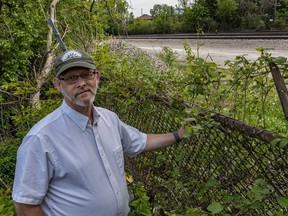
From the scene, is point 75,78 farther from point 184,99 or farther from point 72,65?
point 184,99

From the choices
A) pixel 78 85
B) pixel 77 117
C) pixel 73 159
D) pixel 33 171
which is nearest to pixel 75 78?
pixel 78 85

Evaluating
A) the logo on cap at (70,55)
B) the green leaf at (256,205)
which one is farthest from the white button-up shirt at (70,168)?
the green leaf at (256,205)

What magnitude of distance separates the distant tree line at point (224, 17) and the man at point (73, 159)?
3306 cm

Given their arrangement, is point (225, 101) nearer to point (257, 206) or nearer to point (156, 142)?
point (156, 142)

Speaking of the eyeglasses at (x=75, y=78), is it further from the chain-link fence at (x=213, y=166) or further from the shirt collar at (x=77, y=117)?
the chain-link fence at (x=213, y=166)

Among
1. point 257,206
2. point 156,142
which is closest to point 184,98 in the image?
point 156,142

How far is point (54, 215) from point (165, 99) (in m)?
1.21

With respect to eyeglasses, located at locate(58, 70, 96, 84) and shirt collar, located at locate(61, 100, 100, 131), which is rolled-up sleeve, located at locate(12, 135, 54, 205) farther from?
eyeglasses, located at locate(58, 70, 96, 84)

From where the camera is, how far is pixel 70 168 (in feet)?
6.53

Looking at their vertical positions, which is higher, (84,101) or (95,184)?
(84,101)

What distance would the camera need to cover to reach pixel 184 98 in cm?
269

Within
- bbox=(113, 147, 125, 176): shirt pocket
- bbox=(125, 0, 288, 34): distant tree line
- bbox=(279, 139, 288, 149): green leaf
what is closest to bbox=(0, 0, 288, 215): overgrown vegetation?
bbox=(279, 139, 288, 149): green leaf

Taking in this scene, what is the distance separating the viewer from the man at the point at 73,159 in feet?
6.35

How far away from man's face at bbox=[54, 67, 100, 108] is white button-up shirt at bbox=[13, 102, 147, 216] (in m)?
0.07
